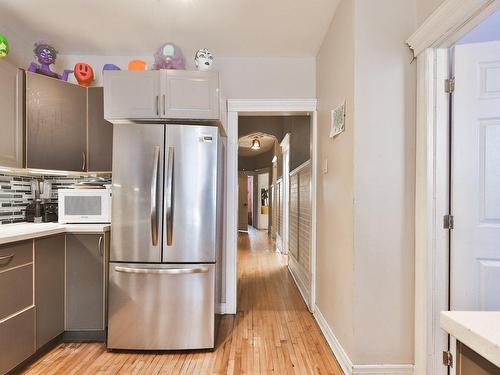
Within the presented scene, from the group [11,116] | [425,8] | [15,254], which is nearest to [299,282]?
[15,254]

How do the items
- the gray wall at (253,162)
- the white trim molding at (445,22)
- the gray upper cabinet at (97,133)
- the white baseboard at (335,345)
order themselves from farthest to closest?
1. the gray wall at (253,162)
2. the gray upper cabinet at (97,133)
3. the white baseboard at (335,345)
4. the white trim molding at (445,22)

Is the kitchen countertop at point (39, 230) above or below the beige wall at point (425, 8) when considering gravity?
below

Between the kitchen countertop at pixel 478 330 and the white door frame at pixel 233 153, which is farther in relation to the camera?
the white door frame at pixel 233 153

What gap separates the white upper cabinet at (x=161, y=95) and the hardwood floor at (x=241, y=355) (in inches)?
68.5

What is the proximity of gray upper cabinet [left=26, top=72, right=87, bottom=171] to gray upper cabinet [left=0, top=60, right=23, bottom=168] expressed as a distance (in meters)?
0.05

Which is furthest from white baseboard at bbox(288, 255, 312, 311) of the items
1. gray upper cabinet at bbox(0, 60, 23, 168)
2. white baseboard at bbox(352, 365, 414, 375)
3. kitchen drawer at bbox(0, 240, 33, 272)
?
gray upper cabinet at bbox(0, 60, 23, 168)

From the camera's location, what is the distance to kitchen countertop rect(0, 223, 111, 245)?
69.1 inches

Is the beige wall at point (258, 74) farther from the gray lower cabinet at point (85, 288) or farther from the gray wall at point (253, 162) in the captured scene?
the gray wall at point (253, 162)

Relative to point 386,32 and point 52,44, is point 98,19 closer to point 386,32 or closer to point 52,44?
point 52,44

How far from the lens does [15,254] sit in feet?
5.91

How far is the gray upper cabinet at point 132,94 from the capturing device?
2.18m

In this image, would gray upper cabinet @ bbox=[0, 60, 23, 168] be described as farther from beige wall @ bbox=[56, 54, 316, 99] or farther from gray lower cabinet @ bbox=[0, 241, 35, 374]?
beige wall @ bbox=[56, 54, 316, 99]

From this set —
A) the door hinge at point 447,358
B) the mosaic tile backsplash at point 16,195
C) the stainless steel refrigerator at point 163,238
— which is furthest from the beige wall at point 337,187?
the mosaic tile backsplash at point 16,195

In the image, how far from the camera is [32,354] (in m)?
1.93
